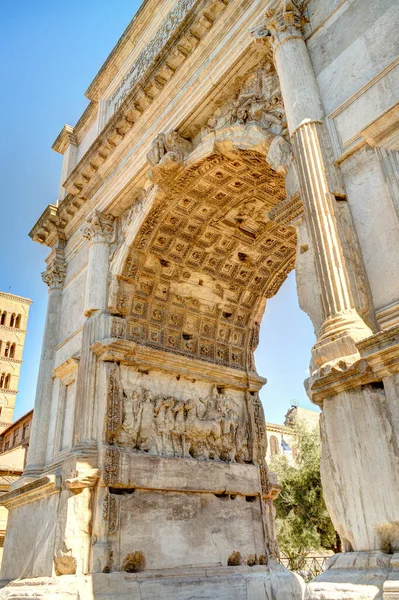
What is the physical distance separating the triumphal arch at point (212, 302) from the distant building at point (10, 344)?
37.3 meters

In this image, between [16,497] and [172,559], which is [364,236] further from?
[16,497]

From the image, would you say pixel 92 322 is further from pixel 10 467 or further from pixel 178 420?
pixel 10 467

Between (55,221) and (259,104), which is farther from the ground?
(55,221)

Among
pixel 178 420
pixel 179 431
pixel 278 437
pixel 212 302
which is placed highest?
pixel 278 437

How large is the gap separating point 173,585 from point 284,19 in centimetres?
783

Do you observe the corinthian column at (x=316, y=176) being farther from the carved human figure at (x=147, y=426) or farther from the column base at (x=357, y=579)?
the carved human figure at (x=147, y=426)

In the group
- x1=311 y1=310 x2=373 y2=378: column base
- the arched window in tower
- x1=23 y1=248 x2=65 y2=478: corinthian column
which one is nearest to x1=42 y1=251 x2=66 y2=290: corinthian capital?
x1=23 y1=248 x2=65 y2=478: corinthian column

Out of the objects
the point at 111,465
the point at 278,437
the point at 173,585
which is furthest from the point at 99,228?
the point at 278,437

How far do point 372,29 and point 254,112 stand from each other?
2013 millimetres

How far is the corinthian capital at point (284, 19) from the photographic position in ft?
19.8

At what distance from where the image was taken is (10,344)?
47750mm

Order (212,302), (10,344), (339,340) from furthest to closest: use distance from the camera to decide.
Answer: (10,344) → (212,302) → (339,340)

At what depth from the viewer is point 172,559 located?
7.64m

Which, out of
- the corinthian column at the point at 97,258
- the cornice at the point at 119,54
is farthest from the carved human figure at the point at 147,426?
the cornice at the point at 119,54
